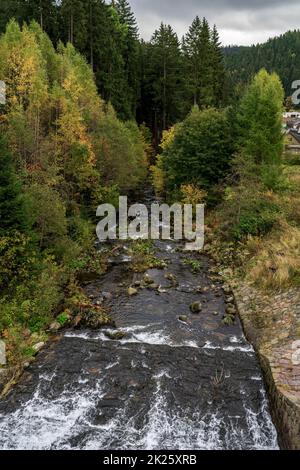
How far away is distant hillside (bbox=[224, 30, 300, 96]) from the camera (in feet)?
468

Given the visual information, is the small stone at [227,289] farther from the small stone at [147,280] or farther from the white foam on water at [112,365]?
the white foam on water at [112,365]

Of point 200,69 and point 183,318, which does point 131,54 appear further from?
point 183,318

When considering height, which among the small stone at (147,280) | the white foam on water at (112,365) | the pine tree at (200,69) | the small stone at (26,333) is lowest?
the white foam on water at (112,365)

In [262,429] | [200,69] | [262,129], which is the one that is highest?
[200,69]

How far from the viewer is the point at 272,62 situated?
16350 cm

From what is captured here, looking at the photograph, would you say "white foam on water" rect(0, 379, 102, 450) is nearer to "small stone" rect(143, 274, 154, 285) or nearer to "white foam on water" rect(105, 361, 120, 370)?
"white foam on water" rect(105, 361, 120, 370)

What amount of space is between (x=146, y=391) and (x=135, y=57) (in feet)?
178

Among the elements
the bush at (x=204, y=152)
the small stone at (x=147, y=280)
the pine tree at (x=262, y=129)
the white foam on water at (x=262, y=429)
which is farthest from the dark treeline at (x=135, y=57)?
the white foam on water at (x=262, y=429)

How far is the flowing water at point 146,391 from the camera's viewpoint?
9977 millimetres

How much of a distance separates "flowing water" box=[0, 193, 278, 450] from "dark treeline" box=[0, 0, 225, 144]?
32.1 m

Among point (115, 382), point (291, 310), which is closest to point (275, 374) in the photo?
point (291, 310)

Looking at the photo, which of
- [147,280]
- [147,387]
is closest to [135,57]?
[147,280]

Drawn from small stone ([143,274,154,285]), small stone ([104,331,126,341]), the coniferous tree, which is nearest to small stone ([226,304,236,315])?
small stone ([143,274,154,285])

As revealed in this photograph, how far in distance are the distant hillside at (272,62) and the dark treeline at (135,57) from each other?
83.1 meters
